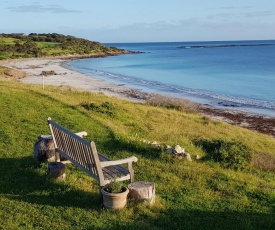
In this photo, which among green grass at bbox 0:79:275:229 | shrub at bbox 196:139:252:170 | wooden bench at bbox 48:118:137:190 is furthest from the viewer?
shrub at bbox 196:139:252:170

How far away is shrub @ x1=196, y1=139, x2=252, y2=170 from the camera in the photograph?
11.0m

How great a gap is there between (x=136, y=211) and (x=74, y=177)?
2.18m

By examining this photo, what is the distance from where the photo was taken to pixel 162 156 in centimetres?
1051

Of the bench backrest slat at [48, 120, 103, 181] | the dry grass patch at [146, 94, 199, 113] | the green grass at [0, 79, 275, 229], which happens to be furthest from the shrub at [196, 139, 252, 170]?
the dry grass patch at [146, 94, 199, 113]

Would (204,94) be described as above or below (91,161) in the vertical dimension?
below

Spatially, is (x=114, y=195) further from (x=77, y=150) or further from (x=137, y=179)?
(x=137, y=179)

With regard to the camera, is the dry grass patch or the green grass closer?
the green grass

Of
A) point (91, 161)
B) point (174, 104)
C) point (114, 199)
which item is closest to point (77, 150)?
point (91, 161)

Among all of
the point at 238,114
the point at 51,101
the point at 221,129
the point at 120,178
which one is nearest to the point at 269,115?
the point at 238,114

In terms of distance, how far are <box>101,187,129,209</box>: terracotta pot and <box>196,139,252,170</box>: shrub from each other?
4814 mm

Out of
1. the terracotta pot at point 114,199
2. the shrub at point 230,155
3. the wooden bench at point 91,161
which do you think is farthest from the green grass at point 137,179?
the wooden bench at point 91,161

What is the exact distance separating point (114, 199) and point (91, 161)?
38.3 inches

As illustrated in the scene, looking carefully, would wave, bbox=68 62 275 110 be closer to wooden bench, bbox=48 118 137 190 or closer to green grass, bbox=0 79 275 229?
green grass, bbox=0 79 275 229

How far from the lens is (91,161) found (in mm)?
7328
